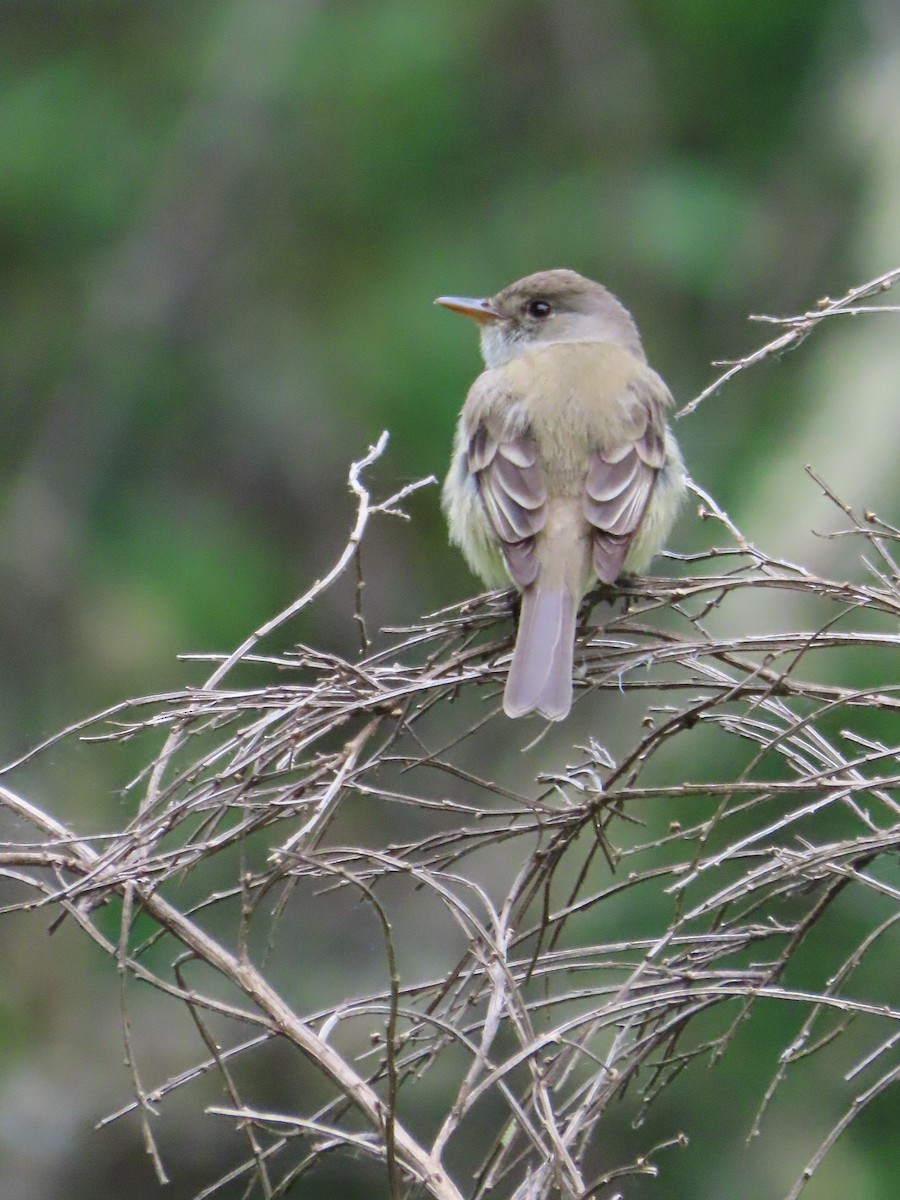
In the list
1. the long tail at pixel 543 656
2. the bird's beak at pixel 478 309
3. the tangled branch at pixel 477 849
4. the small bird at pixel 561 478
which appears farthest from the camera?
the bird's beak at pixel 478 309

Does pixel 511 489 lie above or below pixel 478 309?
below

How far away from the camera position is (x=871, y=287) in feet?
9.25

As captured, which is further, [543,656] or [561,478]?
[561,478]

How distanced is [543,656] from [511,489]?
3.18 ft

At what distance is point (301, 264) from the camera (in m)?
10.9

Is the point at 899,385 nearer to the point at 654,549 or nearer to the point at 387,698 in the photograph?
the point at 654,549

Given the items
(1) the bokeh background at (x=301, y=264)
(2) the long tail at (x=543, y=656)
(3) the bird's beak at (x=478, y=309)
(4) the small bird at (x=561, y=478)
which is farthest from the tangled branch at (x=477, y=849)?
(1) the bokeh background at (x=301, y=264)

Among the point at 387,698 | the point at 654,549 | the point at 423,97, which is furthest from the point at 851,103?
the point at 387,698

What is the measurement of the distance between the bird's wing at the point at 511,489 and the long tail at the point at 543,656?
0.12 m

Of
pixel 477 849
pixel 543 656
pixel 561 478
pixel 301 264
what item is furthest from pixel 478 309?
pixel 301 264

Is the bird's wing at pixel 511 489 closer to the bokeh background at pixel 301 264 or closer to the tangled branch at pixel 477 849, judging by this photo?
the tangled branch at pixel 477 849

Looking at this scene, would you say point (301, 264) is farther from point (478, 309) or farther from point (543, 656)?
point (543, 656)

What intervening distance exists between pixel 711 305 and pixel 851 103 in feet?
4.29

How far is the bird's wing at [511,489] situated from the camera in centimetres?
440
